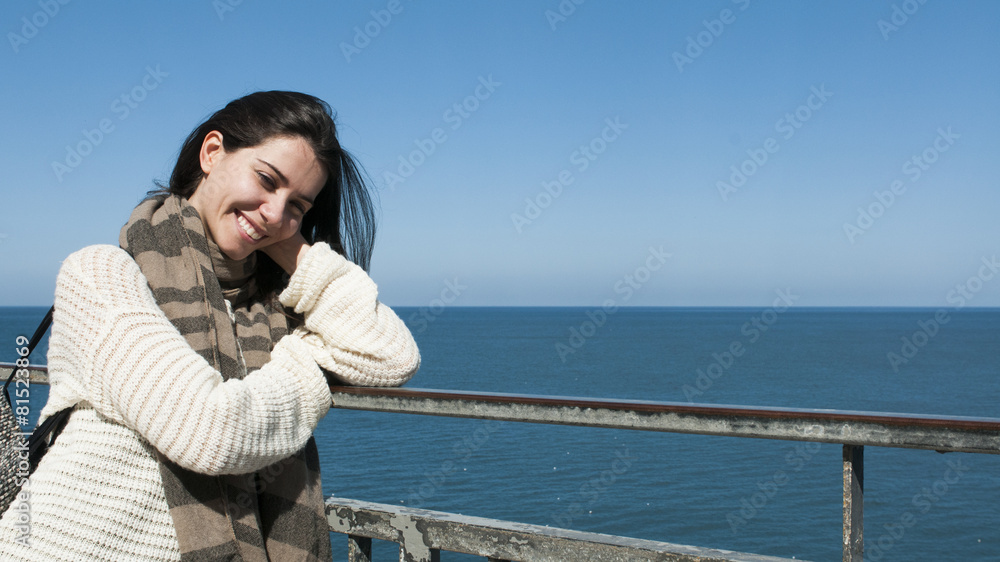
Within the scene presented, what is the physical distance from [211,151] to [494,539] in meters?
1.09

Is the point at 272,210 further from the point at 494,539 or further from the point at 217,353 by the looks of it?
the point at 494,539

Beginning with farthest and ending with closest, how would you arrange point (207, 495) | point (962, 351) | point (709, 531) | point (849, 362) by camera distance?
point (962, 351) → point (849, 362) → point (709, 531) → point (207, 495)

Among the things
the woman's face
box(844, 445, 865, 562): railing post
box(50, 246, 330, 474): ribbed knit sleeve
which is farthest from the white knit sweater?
box(844, 445, 865, 562): railing post

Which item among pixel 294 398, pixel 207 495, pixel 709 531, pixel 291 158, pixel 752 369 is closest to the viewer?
pixel 207 495

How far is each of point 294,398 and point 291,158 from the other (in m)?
0.54

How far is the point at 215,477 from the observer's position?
56.1 inches

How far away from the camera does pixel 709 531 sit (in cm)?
1383

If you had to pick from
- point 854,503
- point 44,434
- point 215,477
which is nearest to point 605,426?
point 854,503

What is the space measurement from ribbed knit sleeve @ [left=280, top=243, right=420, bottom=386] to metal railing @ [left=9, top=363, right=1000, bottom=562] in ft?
0.25

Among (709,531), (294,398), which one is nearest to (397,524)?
(294,398)

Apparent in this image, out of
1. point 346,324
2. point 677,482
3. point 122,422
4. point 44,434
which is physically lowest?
point 44,434

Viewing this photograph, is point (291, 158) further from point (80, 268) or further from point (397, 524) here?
point (397, 524)

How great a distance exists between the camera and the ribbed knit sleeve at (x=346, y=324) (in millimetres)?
1759

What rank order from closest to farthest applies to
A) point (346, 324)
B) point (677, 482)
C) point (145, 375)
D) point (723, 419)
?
point (145, 375)
point (723, 419)
point (346, 324)
point (677, 482)
